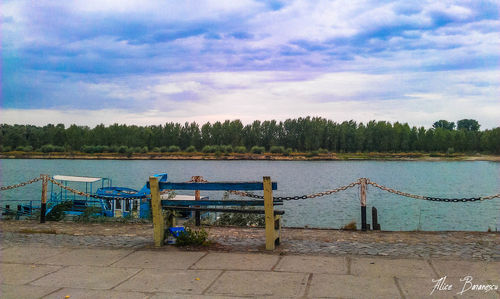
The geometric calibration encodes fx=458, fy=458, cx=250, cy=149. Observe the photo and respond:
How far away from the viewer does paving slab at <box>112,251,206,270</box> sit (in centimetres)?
804

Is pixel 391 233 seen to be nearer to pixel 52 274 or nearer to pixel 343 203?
pixel 52 274

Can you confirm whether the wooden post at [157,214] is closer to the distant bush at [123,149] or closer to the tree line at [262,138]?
the tree line at [262,138]

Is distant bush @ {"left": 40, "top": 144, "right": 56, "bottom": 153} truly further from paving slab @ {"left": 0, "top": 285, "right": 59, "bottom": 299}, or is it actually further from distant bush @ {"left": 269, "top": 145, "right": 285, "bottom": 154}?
paving slab @ {"left": 0, "top": 285, "right": 59, "bottom": 299}

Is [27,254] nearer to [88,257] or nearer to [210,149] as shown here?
[88,257]

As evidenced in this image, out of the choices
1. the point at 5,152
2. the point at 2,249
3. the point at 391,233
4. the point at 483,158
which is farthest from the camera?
the point at 5,152

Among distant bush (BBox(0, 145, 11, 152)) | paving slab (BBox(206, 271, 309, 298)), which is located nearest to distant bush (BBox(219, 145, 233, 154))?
distant bush (BBox(0, 145, 11, 152))

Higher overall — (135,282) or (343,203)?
(135,282)

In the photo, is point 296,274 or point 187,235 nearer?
point 296,274

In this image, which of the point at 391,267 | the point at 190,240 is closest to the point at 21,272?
the point at 190,240

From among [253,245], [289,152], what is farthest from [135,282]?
[289,152]

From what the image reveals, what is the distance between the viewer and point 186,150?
16125cm

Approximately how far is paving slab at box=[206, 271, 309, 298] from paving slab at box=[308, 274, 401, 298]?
0.69 feet

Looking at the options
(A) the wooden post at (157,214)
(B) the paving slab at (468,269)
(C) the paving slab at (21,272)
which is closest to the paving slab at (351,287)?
(B) the paving slab at (468,269)

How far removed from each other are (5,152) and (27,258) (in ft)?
559
